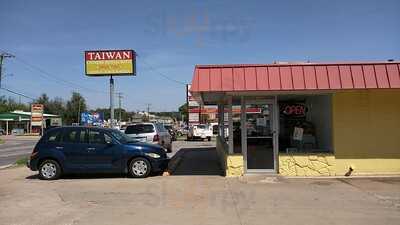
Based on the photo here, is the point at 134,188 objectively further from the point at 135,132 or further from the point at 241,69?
the point at 135,132

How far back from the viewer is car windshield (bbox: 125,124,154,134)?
2397cm

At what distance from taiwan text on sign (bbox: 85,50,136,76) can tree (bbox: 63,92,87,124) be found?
106708 mm

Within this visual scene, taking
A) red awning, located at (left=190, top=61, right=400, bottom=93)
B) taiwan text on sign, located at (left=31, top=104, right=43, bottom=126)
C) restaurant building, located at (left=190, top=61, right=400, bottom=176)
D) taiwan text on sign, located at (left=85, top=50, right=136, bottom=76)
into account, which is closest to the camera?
red awning, located at (left=190, top=61, right=400, bottom=93)

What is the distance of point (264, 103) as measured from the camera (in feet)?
50.6

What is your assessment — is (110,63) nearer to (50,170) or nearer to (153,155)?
(50,170)

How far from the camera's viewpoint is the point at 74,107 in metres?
141

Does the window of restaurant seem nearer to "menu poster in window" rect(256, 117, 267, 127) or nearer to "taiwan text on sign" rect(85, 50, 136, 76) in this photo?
"menu poster in window" rect(256, 117, 267, 127)

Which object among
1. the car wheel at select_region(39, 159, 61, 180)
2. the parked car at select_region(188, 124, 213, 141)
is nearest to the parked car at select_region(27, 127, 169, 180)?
the car wheel at select_region(39, 159, 61, 180)

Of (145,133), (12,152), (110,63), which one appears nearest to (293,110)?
(145,133)

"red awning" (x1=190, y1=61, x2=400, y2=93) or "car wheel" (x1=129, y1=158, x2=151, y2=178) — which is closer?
"red awning" (x1=190, y1=61, x2=400, y2=93)

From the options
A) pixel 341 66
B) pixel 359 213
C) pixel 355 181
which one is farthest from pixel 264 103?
pixel 359 213

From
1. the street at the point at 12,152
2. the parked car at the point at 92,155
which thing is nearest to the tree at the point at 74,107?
the street at the point at 12,152

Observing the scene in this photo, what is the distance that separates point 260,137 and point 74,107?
13079cm

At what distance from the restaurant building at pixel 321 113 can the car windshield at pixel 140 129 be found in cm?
905
